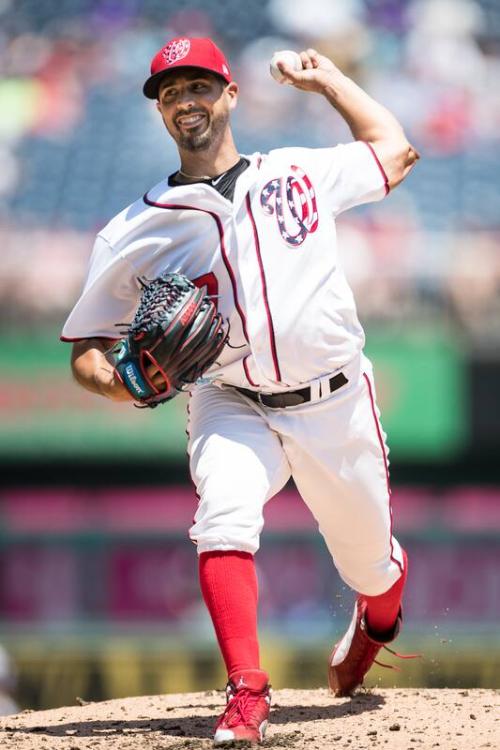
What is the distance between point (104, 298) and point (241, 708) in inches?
41.0

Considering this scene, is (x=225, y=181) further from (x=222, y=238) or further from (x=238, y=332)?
(x=238, y=332)

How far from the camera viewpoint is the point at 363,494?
11.2ft

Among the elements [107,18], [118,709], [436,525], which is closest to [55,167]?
[107,18]

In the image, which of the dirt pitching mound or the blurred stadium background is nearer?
the dirt pitching mound

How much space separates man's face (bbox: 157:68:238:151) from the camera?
3240 mm

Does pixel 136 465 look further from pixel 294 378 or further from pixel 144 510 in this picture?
pixel 294 378

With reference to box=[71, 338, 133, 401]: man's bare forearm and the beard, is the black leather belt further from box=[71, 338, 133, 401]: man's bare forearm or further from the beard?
the beard

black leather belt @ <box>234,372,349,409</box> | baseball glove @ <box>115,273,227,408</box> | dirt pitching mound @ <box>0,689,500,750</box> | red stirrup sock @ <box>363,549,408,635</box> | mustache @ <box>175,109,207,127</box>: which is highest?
mustache @ <box>175,109,207,127</box>

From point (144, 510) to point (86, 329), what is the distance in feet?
19.8

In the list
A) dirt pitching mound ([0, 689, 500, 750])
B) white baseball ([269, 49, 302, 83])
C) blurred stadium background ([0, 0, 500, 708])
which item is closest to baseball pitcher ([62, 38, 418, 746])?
white baseball ([269, 49, 302, 83])

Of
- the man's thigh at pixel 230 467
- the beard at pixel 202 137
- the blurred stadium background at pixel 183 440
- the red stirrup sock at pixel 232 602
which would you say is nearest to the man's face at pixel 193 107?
the beard at pixel 202 137

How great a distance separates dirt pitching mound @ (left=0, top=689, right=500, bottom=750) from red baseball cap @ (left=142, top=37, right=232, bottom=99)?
5.32 feet

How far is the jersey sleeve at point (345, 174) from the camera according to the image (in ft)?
11.0

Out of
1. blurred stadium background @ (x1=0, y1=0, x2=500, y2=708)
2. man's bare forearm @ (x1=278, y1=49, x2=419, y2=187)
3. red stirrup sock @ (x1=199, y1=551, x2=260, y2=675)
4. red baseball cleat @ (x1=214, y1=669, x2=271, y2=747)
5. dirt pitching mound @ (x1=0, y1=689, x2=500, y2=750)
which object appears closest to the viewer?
red baseball cleat @ (x1=214, y1=669, x2=271, y2=747)
